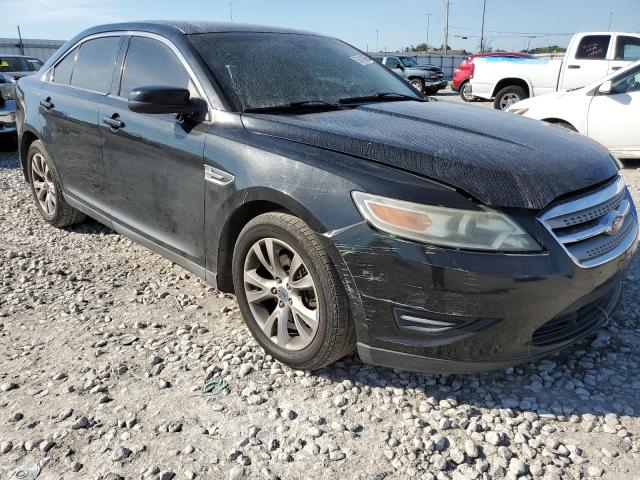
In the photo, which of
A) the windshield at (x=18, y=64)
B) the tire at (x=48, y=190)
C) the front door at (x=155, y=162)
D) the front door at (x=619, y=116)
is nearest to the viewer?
the front door at (x=155, y=162)

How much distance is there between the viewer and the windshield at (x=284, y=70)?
295cm

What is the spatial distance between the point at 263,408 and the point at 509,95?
39.2 feet

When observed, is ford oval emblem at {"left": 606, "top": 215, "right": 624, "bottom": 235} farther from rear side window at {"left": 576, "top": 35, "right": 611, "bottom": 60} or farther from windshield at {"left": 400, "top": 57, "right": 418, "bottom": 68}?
windshield at {"left": 400, "top": 57, "right": 418, "bottom": 68}

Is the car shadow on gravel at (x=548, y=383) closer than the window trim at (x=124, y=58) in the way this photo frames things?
Yes

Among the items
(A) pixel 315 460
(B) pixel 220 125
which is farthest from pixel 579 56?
(A) pixel 315 460

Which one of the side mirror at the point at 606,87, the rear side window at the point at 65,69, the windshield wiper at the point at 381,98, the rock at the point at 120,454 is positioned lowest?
the rock at the point at 120,454

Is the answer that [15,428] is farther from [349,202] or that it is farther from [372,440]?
[349,202]

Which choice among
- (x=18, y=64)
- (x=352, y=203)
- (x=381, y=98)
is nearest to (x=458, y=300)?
(x=352, y=203)

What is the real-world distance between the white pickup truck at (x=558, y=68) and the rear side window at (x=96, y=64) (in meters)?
9.90

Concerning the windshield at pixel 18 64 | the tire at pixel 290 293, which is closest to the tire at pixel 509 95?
the tire at pixel 290 293

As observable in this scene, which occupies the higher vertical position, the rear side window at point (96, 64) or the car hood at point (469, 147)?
the rear side window at point (96, 64)

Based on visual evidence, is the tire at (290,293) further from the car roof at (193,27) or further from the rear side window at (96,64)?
the rear side window at (96,64)

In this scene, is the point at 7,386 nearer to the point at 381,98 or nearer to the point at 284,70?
the point at 284,70

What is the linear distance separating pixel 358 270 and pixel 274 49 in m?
1.78
